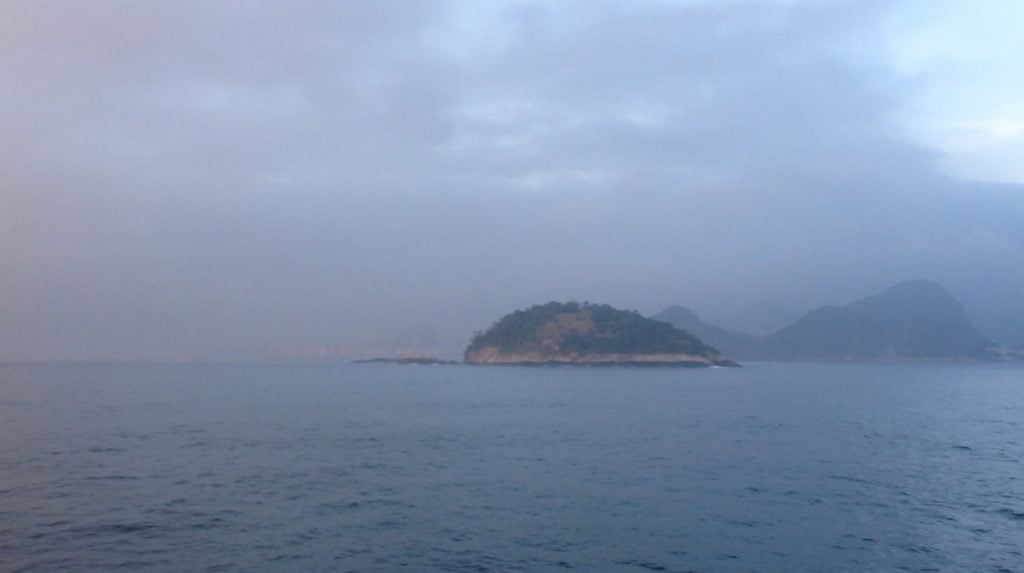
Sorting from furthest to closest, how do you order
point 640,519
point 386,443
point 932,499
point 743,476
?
point 386,443 → point 743,476 → point 932,499 → point 640,519

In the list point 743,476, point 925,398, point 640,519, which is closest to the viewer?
point 640,519

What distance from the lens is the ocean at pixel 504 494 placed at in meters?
19.4

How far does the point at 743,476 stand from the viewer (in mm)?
30797

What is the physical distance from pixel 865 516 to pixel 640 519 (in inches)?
285

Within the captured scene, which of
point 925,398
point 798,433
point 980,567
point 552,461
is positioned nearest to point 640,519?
point 980,567

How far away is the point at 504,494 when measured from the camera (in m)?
26.9

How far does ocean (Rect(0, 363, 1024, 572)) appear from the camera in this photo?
63.8ft

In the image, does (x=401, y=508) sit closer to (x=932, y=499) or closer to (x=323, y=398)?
(x=932, y=499)

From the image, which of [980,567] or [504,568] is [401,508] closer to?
[504,568]

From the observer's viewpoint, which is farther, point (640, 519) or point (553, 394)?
point (553, 394)

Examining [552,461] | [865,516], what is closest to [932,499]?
[865,516]

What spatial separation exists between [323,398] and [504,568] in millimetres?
62153

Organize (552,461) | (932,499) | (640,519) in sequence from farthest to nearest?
(552,461), (932,499), (640,519)

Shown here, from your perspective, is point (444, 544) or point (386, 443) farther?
point (386, 443)
